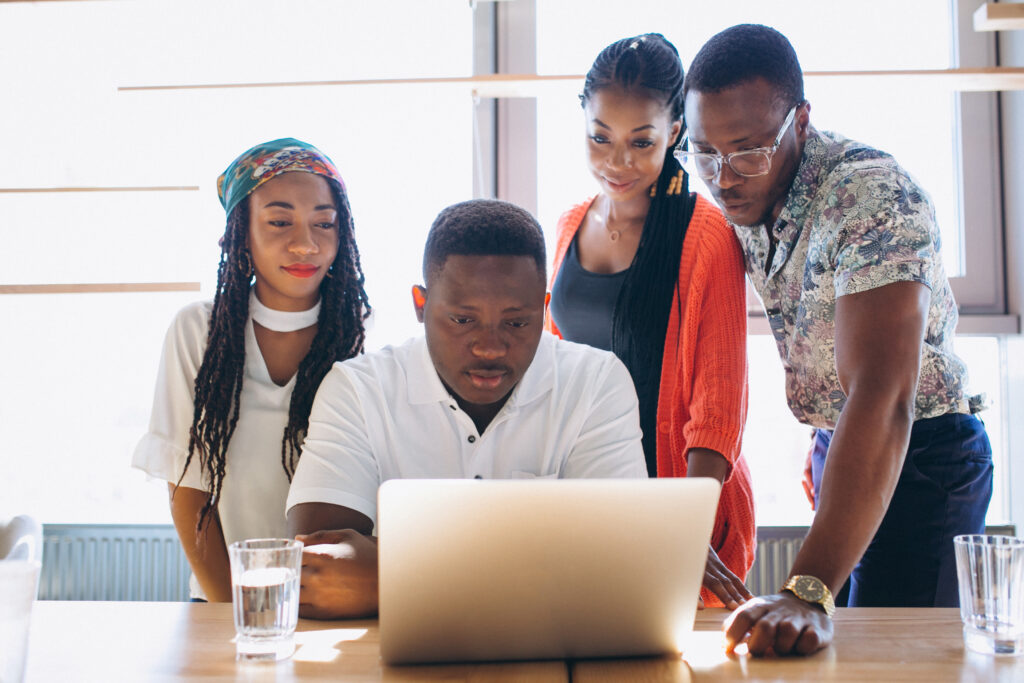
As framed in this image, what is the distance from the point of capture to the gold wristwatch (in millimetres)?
1017

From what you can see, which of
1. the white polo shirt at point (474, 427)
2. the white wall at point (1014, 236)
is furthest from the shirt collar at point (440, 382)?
the white wall at point (1014, 236)

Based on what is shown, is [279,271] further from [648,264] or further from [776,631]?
[776,631]

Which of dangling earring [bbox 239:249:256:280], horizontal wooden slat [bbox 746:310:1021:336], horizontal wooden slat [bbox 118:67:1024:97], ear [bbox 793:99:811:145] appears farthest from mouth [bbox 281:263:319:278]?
horizontal wooden slat [bbox 746:310:1021:336]

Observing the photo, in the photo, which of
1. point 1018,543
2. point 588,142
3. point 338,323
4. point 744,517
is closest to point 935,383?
point 744,517

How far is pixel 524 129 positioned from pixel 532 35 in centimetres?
32

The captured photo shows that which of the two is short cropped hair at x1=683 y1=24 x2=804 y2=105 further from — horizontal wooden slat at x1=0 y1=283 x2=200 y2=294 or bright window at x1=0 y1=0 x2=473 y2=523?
bright window at x1=0 y1=0 x2=473 y2=523

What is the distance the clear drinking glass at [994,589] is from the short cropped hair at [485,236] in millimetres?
739

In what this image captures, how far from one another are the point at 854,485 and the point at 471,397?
591 mm

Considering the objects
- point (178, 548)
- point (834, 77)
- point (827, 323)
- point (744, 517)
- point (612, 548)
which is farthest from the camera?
point (178, 548)

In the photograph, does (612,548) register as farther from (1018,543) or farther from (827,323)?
(827,323)

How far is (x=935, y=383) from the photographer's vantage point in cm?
151

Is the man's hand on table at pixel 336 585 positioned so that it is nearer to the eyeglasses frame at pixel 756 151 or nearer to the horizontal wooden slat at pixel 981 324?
the eyeglasses frame at pixel 756 151

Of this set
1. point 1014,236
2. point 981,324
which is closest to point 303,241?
point 981,324

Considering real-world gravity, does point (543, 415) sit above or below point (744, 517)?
above
